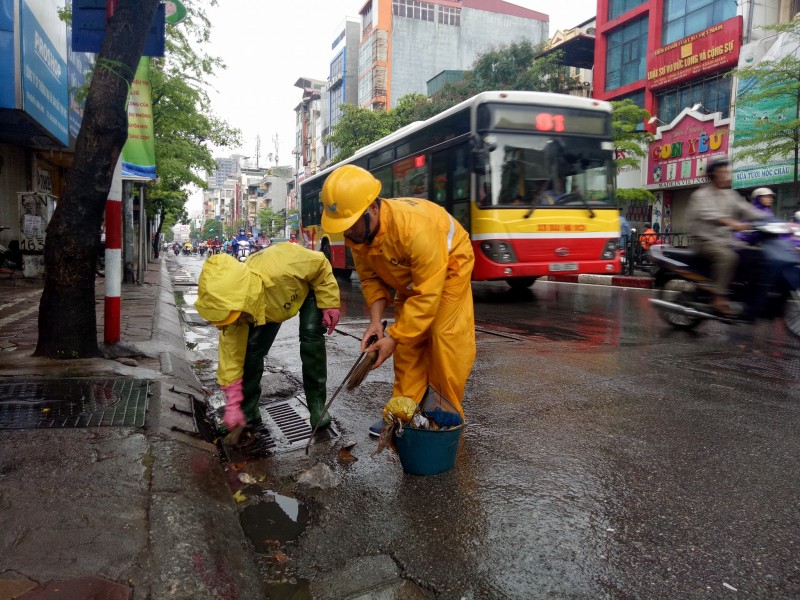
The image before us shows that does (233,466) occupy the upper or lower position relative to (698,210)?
lower

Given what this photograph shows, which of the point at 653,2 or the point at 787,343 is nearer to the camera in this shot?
the point at 787,343

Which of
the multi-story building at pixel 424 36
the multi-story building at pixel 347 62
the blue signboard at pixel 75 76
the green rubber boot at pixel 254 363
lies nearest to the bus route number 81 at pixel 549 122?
the green rubber boot at pixel 254 363

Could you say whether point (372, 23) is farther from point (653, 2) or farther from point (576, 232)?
point (576, 232)

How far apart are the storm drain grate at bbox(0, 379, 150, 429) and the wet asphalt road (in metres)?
0.92

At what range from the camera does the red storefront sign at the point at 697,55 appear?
67.6 ft

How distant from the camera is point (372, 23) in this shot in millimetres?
52125

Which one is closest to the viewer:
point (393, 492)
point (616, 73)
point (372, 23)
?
point (393, 492)

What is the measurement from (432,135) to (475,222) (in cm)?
216

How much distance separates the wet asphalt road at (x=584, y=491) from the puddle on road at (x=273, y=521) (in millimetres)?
54

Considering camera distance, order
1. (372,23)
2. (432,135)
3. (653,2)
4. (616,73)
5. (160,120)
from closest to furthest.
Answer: (432,135) < (160,120) < (653,2) < (616,73) < (372,23)

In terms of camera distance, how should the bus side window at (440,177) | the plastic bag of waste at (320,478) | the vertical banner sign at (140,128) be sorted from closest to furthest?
the plastic bag of waste at (320,478) < the vertical banner sign at (140,128) < the bus side window at (440,177)

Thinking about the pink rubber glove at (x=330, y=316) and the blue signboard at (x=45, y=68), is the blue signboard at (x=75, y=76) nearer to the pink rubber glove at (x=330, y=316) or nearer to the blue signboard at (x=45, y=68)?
the blue signboard at (x=45, y=68)

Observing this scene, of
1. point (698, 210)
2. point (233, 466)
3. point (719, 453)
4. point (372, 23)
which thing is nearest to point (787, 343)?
point (698, 210)

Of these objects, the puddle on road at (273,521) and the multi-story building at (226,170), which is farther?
the multi-story building at (226,170)
